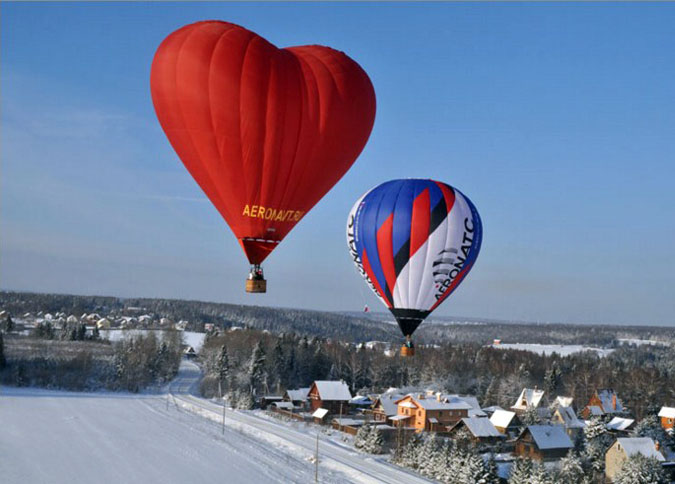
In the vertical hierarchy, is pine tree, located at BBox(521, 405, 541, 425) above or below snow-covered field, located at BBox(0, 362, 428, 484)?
above

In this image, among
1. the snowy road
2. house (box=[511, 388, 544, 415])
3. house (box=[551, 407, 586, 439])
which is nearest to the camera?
the snowy road

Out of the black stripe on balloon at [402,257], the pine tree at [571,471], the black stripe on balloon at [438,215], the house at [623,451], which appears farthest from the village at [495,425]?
the black stripe on balloon at [438,215]

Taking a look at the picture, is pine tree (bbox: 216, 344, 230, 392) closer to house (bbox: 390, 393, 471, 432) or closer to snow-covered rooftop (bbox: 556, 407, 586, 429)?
house (bbox: 390, 393, 471, 432)

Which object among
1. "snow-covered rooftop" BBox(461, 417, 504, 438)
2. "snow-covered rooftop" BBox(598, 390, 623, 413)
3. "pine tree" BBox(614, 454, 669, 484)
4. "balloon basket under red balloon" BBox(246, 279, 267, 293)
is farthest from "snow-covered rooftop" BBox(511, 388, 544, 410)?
"balloon basket under red balloon" BBox(246, 279, 267, 293)

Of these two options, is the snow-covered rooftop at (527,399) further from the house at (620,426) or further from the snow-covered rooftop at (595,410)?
the house at (620,426)

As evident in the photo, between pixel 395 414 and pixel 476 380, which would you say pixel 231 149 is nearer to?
pixel 395 414

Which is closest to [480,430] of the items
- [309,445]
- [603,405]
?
[309,445]

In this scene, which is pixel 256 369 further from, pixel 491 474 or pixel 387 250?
pixel 387 250
